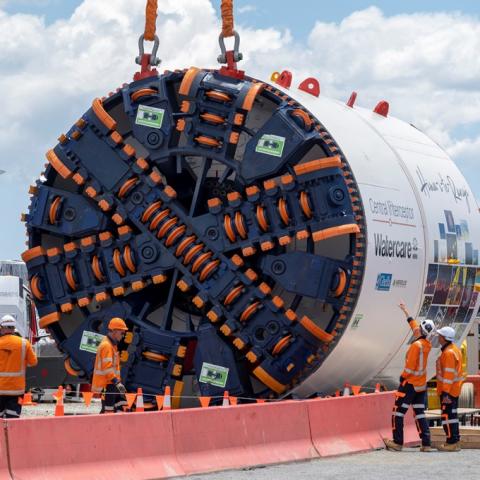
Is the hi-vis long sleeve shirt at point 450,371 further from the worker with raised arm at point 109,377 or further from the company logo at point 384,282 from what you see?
the worker with raised arm at point 109,377

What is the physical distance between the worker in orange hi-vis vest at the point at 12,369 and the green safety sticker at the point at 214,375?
2717mm

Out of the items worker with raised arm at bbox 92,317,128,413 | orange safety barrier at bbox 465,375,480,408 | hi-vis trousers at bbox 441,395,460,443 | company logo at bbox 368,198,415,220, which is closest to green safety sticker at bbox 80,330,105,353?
worker with raised arm at bbox 92,317,128,413

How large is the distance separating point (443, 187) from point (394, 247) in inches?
94.8

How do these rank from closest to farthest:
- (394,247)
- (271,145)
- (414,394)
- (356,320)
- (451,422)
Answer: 1. (414,394)
2. (451,422)
3. (356,320)
4. (271,145)
5. (394,247)

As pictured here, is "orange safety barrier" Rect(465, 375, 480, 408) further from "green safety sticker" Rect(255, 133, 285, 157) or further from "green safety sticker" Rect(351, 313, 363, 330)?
"green safety sticker" Rect(255, 133, 285, 157)

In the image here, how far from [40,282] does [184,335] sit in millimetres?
2143

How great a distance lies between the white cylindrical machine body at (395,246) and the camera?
51.0 ft

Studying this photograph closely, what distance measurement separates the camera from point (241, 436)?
41.5ft

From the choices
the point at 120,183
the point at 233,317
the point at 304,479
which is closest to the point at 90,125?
the point at 120,183

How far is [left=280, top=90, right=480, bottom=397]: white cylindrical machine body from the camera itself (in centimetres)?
1555

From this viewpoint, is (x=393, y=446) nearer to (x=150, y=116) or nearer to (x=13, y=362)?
(x=13, y=362)

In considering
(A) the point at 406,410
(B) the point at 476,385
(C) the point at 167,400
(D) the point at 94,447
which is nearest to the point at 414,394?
(A) the point at 406,410

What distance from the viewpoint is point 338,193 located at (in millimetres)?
15227

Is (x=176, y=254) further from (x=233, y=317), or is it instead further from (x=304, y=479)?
(x=304, y=479)
